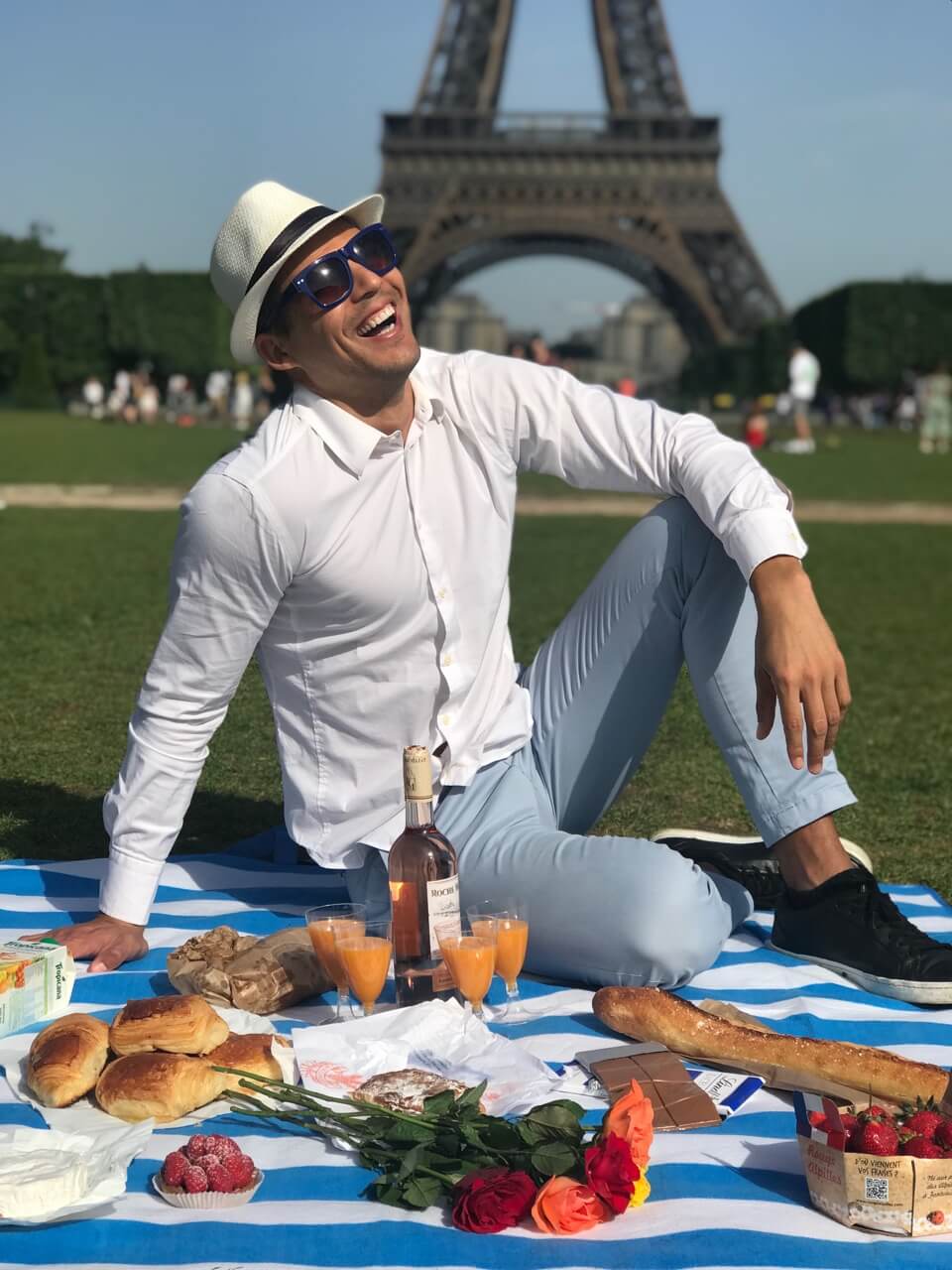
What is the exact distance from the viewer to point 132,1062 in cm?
228

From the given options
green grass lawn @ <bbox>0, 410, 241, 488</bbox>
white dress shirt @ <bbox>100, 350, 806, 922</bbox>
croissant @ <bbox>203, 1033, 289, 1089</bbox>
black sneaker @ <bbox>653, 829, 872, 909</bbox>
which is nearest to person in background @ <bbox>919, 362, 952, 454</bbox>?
green grass lawn @ <bbox>0, 410, 241, 488</bbox>

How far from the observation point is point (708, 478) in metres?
2.82

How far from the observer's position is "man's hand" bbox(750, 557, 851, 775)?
8.42ft

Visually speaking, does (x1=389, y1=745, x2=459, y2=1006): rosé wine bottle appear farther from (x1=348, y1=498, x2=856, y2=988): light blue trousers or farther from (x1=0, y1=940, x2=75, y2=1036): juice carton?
(x1=0, y1=940, x2=75, y2=1036): juice carton

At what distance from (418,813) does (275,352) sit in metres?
0.90

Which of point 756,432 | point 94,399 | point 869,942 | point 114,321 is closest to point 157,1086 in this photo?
point 869,942

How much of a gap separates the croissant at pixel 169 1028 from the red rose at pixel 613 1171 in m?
0.67

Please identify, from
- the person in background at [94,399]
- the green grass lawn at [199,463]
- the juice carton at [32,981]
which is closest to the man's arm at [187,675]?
the juice carton at [32,981]

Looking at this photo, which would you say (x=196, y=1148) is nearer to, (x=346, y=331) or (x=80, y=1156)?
(x=80, y=1156)

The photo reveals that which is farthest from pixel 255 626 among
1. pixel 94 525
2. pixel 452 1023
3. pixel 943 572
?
pixel 94 525

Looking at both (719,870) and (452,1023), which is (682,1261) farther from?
(719,870)

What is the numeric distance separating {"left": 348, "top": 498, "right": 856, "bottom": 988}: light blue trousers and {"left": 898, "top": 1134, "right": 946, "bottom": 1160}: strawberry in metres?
0.81

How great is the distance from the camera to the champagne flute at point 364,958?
250 centimetres

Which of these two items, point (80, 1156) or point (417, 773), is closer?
point (80, 1156)
